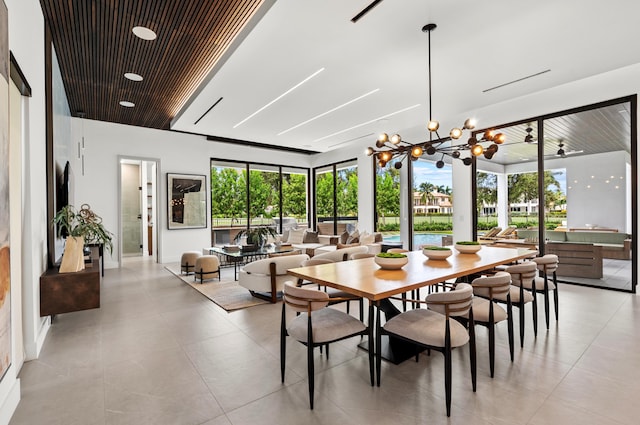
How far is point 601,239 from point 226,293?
6.54 meters

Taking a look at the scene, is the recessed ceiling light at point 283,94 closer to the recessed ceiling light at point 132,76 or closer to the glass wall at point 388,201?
the recessed ceiling light at point 132,76

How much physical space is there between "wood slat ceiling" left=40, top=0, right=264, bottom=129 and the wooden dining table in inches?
109

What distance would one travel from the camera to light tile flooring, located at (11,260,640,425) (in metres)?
1.97

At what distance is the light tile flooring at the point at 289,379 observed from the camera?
1.97 metres

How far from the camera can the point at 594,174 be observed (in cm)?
568

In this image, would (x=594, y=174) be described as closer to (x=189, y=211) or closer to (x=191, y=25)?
(x=191, y=25)

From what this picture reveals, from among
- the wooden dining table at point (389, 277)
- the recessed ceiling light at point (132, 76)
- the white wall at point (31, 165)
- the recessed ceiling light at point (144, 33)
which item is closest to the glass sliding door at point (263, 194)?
the recessed ceiling light at point (132, 76)

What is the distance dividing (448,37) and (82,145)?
7737 mm

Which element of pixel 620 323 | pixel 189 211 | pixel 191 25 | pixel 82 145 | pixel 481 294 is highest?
pixel 191 25

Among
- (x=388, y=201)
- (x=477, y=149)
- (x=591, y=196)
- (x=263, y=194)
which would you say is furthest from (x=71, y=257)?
(x=591, y=196)

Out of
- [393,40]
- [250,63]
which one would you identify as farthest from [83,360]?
[393,40]

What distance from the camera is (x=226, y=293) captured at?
194 inches

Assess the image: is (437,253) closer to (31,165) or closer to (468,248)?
(468,248)

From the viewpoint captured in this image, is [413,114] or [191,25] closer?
[191,25]
